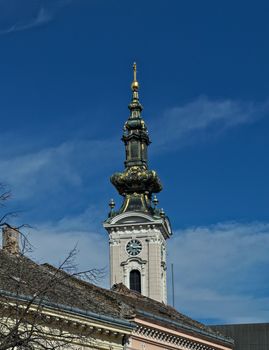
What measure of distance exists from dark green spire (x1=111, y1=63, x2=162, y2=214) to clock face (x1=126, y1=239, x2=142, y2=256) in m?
2.60

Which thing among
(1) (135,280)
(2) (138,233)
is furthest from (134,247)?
(1) (135,280)

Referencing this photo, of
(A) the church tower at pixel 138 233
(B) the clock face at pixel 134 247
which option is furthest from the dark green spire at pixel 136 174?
(B) the clock face at pixel 134 247

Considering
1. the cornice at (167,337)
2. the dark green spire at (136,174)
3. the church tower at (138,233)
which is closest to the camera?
the cornice at (167,337)

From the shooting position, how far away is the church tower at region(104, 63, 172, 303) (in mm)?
77375

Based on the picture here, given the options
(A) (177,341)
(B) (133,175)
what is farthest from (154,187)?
(A) (177,341)

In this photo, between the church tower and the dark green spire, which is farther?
the dark green spire

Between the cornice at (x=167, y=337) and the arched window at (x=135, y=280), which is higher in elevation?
the arched window at (x=135, y=280)

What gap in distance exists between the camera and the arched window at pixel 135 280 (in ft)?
254

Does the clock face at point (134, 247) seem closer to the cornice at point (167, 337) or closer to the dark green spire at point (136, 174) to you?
the dark green spire at point (136, 174)

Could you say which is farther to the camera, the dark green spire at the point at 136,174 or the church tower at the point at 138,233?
the dark green spire at the point at 136,174

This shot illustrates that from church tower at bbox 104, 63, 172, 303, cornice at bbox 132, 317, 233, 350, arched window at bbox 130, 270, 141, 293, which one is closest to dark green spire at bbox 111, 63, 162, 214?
church tower at bbox 104, 63, 172, 303

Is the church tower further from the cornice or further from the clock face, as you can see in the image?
the cornice

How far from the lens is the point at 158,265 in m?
77.5

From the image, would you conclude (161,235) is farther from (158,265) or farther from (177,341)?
(177,341)
